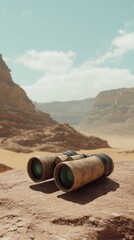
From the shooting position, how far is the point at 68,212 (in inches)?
170

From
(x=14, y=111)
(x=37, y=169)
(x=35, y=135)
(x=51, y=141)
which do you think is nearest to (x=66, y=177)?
(x=37, y=169)

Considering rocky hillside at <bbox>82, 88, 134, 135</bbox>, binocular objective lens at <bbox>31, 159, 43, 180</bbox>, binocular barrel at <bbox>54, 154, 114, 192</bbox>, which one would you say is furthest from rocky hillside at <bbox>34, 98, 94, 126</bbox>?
binocular barrel at <bbox>54, 154, 114, 192</bbox>

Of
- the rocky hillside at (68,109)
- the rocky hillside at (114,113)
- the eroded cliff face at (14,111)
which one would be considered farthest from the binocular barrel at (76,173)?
the rocky hillside at (68,109)

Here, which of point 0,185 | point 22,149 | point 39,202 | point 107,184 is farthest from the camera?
point 22,149

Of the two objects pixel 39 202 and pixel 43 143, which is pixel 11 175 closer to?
pixel 39 202

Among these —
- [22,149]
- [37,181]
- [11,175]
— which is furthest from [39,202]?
[22,149]

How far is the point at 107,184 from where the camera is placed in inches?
225

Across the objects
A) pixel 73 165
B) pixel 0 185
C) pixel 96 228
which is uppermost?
pixel 73 165

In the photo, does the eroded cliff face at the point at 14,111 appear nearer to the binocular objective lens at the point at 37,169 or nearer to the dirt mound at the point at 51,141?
the dirt mound at the point at 51,141

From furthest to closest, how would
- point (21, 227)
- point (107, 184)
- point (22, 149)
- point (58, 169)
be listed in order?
point (22, 149) < point (107, 184) < point (58, 169) < point (21, 227)

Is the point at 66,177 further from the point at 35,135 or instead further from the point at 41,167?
the point at 35,135

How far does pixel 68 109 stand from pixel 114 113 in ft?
215

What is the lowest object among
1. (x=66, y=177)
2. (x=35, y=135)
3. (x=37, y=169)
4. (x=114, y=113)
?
Result: (x=66, y=177)

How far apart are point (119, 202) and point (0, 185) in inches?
101
